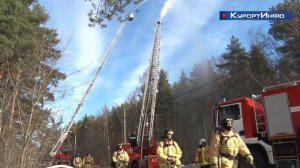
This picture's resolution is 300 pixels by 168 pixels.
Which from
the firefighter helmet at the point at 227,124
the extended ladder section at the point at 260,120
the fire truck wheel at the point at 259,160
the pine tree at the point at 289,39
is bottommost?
the fire truck wheel at the point at 259,160

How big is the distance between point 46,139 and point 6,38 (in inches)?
300

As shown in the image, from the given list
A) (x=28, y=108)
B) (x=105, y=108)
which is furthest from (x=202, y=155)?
(x=105, y=108)

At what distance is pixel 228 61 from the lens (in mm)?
52281

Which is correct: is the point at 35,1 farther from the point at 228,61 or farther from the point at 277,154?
the point at 228,61

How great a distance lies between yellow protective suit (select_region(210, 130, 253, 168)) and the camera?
8359 mm

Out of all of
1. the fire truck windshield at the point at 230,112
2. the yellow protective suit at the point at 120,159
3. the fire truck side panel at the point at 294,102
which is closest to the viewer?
the fire truck side panel at the point at 294,102

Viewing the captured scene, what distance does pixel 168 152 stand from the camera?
10.5m

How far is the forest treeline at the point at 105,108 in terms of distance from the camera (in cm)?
1142

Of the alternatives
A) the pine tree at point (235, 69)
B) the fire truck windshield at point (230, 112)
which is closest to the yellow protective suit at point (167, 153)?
the fire truck windshield at point (230, 112)

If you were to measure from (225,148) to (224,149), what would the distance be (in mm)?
28

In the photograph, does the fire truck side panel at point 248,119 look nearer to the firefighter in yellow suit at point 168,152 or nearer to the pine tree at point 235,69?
the firefighter in yellow suit at point 168,152

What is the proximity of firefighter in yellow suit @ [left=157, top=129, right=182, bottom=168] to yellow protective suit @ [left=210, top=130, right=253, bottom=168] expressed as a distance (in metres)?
2.14

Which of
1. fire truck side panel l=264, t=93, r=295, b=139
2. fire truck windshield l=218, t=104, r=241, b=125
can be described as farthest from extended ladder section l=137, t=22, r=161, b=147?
fire truck side panel l=264, t=93, r=295, b=139

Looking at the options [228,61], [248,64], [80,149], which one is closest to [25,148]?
[248,64]
